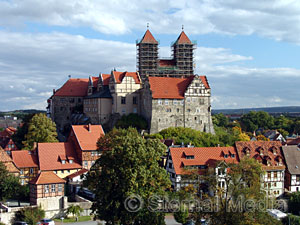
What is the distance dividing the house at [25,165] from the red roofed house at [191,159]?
17.3 m

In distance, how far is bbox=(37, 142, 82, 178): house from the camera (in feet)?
191

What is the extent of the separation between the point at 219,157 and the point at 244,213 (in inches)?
921

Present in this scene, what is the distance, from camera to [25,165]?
57.5 metres

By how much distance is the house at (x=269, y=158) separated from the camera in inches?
2347

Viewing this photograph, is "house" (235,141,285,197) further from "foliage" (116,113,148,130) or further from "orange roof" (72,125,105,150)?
"foliage" (116,113,148,130)

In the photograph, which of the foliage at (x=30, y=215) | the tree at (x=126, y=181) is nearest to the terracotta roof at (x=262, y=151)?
the tree at (x=126, y=181)

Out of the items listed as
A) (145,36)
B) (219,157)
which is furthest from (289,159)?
(145,36)

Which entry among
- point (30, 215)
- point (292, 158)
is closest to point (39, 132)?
point (30, 215)

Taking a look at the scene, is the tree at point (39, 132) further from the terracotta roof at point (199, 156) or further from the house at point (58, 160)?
the terracotta roof at point (199, 156)

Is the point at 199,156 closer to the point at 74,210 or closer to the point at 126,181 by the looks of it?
the point at 74,210

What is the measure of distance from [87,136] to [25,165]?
401 inches

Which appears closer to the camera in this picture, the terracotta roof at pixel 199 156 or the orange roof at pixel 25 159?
the terracotta roof at pixel 199 156

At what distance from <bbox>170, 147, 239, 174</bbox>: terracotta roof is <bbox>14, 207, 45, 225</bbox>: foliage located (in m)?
17.3

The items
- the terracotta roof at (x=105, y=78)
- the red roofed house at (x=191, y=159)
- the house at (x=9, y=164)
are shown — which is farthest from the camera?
the terracotta roof at (x=105, y=78)
